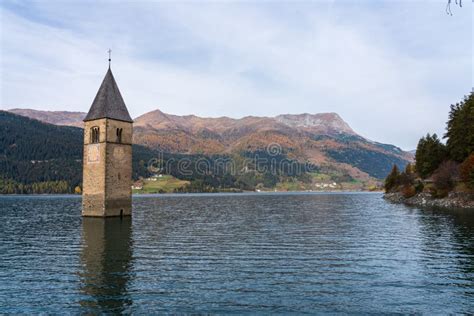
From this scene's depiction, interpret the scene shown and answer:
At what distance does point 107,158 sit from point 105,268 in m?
35.3

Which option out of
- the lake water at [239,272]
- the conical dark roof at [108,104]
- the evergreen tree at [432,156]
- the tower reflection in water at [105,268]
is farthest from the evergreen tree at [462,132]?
the tower reflection in water at [105,268]

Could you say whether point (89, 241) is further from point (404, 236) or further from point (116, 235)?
point (404, 236)

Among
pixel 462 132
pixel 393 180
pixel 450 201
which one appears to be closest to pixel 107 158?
pixel 450 201

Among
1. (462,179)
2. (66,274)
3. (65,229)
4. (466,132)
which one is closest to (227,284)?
(66,274)

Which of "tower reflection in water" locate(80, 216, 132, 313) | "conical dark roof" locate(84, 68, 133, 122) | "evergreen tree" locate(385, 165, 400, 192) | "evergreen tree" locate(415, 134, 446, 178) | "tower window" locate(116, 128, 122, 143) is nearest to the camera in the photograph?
"tower reflection in water" locate(80, 216, 132, 313)

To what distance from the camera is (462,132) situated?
90750mm

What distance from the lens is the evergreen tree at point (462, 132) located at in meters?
87.2

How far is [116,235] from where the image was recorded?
4094 cm

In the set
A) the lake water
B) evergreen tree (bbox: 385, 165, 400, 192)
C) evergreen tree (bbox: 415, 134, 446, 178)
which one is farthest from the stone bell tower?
evergreen tree (bbox: 385, 165, 400, 192)

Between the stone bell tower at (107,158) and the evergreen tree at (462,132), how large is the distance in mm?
71799

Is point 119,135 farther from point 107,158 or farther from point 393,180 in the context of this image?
point 393,180

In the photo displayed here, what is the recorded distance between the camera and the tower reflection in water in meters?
17.9

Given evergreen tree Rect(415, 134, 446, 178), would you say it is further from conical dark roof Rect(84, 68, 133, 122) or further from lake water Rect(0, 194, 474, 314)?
conical dark roof Rect(84, 68, 133, 122)

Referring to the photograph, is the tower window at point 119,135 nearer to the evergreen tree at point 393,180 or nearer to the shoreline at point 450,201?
the shoreline at point 450,201
